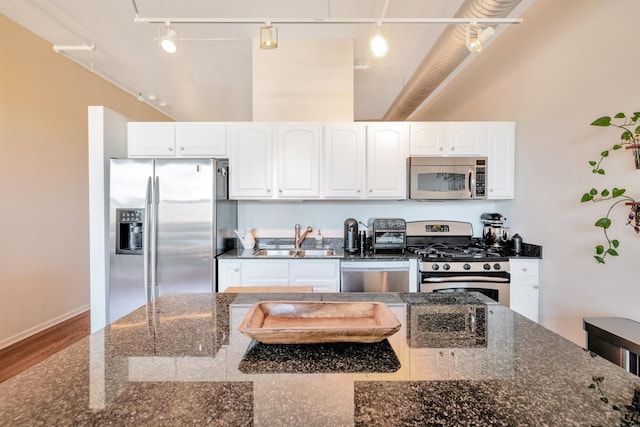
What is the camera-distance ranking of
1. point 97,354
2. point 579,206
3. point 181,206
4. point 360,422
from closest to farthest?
point 360,422 → point 97,354 → point 579,206 → point 181,206

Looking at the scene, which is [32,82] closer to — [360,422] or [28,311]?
[28,311]

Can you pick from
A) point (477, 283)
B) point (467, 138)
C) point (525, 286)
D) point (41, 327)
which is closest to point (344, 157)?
point (467, 138)

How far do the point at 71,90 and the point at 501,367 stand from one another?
16.0ft

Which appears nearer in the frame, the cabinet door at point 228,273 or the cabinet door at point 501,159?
the cabinet door at point 228,273

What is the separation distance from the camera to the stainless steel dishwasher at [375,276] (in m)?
2.66

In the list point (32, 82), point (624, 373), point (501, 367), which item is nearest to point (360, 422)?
point (501, 367)

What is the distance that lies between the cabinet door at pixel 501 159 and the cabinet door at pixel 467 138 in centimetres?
6

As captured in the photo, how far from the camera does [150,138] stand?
9.58 ft

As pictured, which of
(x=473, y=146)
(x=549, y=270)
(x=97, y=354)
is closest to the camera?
(x=97, y=354)

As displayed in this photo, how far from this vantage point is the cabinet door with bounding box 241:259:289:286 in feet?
8.82

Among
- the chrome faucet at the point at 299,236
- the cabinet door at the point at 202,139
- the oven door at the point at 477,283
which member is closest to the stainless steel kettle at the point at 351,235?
the chrome faucet at the point at 299,236

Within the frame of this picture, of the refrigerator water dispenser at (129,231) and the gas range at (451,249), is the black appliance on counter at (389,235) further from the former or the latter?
the refrigerator water dispenser at (129,231)

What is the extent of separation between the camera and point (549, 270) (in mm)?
2477

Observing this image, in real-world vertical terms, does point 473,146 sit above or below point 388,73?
below
